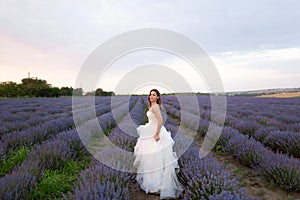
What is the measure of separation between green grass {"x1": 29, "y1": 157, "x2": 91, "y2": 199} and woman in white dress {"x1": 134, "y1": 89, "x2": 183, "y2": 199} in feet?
2.79

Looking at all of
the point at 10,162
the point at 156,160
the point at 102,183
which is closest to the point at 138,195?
the point at 156,160

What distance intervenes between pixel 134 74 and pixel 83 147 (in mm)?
2606

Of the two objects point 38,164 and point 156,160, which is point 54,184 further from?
point 156,160

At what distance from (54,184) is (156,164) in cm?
127

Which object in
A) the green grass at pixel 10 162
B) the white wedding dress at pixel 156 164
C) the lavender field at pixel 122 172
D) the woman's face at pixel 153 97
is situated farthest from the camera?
the green grass at pixel 10 162

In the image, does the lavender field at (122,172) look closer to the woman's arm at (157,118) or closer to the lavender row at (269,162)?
the lavender row at (269,162)

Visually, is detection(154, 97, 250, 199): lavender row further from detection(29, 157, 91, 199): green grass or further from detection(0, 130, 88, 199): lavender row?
detection(0, 130, 88, 199): lavender row

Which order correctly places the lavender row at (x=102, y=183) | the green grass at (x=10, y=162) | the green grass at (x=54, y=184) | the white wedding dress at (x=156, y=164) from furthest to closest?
the green grass at (x=10, y=162), the white wedding dress at (x=156, y=164), the green grass at (x=54, y=184), the lavender row at (x=102, y=183)

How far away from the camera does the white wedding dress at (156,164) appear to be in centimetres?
250

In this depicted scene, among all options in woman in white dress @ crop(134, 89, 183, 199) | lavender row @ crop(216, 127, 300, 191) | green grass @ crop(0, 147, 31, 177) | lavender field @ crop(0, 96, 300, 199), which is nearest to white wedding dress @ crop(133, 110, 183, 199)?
woman in white dress @ crop(134, 89, 183, 199)

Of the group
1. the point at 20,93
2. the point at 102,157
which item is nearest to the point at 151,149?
the point at 102,157

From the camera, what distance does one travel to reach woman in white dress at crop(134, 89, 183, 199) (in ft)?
8.23

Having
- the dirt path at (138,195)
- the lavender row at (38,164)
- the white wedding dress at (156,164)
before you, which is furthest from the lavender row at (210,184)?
the lavender row at (38,164)

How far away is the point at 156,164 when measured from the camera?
8.68ft
